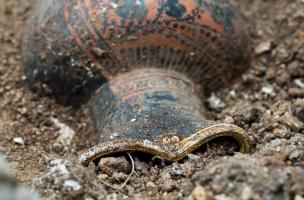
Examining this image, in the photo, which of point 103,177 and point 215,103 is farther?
point 215,103

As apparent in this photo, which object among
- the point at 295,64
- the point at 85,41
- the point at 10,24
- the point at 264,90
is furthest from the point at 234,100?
the point at 10,24

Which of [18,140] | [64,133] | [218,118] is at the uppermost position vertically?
[218,118]

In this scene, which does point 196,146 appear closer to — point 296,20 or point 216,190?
point 216,190

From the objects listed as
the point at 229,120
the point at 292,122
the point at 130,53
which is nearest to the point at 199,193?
the point at 292,122

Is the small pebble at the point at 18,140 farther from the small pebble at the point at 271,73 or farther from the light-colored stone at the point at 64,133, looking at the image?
the small pebble at the point at 271,73

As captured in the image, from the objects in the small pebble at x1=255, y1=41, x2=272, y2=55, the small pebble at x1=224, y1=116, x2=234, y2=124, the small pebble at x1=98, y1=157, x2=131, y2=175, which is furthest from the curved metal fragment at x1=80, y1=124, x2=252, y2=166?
the small pebble at x1=255, y1=41, x2=272, y2=55

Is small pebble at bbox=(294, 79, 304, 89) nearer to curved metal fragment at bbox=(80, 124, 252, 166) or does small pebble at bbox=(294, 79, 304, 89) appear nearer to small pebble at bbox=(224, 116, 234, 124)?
small pebble at bbox=(224, 116, 234, 124)

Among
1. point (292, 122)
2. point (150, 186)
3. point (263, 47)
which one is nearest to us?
point (150, 186)

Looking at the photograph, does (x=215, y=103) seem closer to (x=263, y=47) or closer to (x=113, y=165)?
(x=263, y=47)
